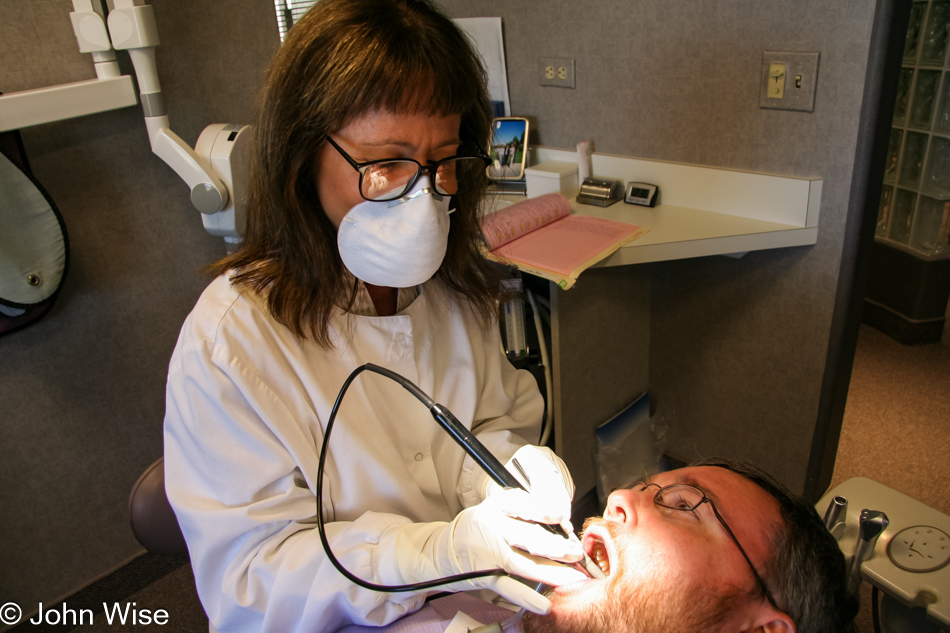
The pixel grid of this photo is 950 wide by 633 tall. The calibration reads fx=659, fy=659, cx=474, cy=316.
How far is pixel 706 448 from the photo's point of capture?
225 cm

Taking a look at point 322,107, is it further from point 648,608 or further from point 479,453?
point 648,608

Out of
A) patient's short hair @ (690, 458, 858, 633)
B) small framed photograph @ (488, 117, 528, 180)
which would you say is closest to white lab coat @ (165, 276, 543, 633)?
patient's short hair @ (690, 458, 858, 633)

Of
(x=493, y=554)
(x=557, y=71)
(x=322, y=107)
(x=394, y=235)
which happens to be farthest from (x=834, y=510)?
(x=557, y=71)

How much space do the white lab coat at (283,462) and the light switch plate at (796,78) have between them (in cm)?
121

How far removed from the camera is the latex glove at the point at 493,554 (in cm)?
88

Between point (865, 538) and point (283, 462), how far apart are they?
88 cm

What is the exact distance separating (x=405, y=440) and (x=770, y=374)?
1.32m

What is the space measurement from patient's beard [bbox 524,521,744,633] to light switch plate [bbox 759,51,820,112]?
1.26 metres

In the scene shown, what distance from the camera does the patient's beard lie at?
891mm

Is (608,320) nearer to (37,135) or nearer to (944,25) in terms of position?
(37,135)

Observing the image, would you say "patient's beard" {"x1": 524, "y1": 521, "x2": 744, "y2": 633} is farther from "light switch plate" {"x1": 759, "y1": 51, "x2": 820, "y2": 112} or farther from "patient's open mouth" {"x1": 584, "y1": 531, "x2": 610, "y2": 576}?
"light switch plate" {"x1": 759, "y1": 51, "x2": 820, "y2": 112}

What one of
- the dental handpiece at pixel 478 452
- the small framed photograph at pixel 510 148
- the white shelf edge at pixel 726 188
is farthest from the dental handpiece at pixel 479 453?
A: the small framed photograph at pixel 510 148

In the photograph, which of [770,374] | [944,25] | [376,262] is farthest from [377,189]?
[944,25]

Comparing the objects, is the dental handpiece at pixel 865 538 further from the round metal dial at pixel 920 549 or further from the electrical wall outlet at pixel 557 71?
the electrical wall outlet at pixel 557 71
